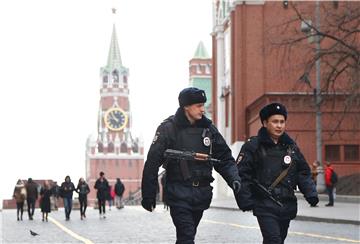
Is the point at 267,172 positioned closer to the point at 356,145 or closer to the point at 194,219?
the point at 194,219

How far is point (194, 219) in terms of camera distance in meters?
8.77

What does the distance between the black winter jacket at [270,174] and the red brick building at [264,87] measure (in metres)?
43.4

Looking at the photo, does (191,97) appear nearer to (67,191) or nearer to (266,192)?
(266,192)

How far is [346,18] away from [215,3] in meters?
36.2

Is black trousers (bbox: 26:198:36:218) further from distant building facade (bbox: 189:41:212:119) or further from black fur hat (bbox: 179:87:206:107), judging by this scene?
distant building facade (bbox: 189:41:212:119)

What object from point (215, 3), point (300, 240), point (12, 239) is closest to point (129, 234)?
point (12, 239)

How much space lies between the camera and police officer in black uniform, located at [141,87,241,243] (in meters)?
8.62

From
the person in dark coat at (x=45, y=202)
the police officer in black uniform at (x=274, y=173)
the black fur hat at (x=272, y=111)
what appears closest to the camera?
the police officer in black uniform at (x=274, y=173)

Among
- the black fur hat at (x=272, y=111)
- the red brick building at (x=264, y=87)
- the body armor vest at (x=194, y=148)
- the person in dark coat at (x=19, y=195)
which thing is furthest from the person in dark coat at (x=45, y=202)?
the body armor vest at (x=194, y=148)

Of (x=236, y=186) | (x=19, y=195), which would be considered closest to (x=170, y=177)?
(x=236, y=186)

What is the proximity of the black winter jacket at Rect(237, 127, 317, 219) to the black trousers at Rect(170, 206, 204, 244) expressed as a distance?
2.09ft

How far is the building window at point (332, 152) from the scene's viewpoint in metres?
56.4

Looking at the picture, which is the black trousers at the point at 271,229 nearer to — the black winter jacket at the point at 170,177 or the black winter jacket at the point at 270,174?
the black winter jacket at the point at 270,174

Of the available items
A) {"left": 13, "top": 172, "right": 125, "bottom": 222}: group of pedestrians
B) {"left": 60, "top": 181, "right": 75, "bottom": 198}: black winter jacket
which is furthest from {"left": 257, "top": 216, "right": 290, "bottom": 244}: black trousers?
{"left": 60, "top": 181, "right": 75, "bottom": 198}: black winter jacket
